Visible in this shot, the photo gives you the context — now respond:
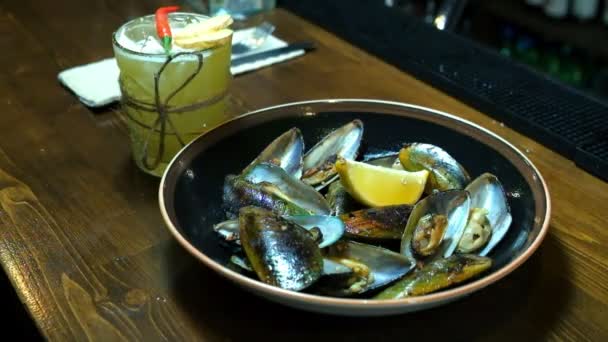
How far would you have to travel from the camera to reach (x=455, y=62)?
1.11 m

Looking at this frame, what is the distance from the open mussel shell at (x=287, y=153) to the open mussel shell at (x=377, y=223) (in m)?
0.12

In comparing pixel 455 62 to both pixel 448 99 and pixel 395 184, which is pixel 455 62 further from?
pixel 395 184

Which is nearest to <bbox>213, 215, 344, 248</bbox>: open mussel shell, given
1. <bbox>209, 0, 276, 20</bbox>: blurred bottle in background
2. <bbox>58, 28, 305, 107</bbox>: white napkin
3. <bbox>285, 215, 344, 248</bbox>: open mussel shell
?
<bbox>285, 215, 344, 248</bbox>: open mussel shell

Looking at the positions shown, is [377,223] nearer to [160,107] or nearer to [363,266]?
[363,266]

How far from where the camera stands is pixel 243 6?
4.38ft

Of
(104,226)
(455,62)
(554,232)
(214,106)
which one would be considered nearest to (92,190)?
(104,226)

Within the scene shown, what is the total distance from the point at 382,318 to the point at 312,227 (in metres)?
0.11

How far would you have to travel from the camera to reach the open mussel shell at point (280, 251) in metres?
0.50

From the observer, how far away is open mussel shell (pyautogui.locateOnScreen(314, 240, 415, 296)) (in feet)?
1.72

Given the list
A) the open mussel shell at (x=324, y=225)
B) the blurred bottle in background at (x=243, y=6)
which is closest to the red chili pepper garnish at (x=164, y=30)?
the open mussel shell at (x=324, y=225)

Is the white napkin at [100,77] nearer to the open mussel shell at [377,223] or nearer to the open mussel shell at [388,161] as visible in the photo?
the open mussel shell at [388,161]

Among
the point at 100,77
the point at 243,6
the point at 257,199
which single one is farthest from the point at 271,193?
the point at 243,6

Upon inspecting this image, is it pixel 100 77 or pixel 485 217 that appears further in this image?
pixel 100 77

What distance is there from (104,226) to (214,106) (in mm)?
203
